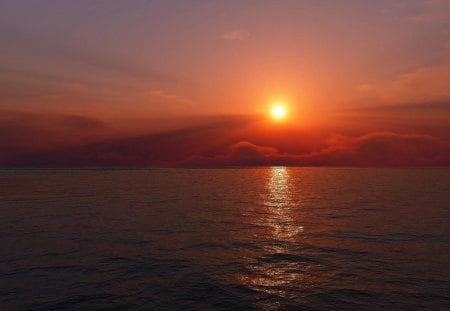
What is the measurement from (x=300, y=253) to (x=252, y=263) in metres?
4.36

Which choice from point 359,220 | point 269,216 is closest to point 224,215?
point 269,216

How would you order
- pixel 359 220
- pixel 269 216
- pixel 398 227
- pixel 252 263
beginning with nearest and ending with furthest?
pixel 252 263 < pixel 398 227 < pixel 359 220 < pixel 269 216

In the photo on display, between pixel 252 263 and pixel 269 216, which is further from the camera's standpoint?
pixel 269 216

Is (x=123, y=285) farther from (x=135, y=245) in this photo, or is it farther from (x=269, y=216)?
(x=269, y=216)

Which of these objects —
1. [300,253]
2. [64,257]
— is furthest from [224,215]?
[64,257]

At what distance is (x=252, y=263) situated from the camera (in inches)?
874

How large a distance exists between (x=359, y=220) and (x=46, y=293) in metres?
32.2

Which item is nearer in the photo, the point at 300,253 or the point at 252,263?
the point at 252,263

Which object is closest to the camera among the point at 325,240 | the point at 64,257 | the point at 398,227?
the point at 64,257

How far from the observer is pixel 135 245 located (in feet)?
88.3

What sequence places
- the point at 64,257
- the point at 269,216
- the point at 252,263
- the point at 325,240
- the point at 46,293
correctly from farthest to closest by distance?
the point at 269,216, the point at 325,240, the point at 64,257, the point at 252,263, the point at 46,293

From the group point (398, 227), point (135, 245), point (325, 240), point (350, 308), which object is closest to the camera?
point (350, 308)

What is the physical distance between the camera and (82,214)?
140 ft

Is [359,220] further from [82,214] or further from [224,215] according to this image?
[82,214]
